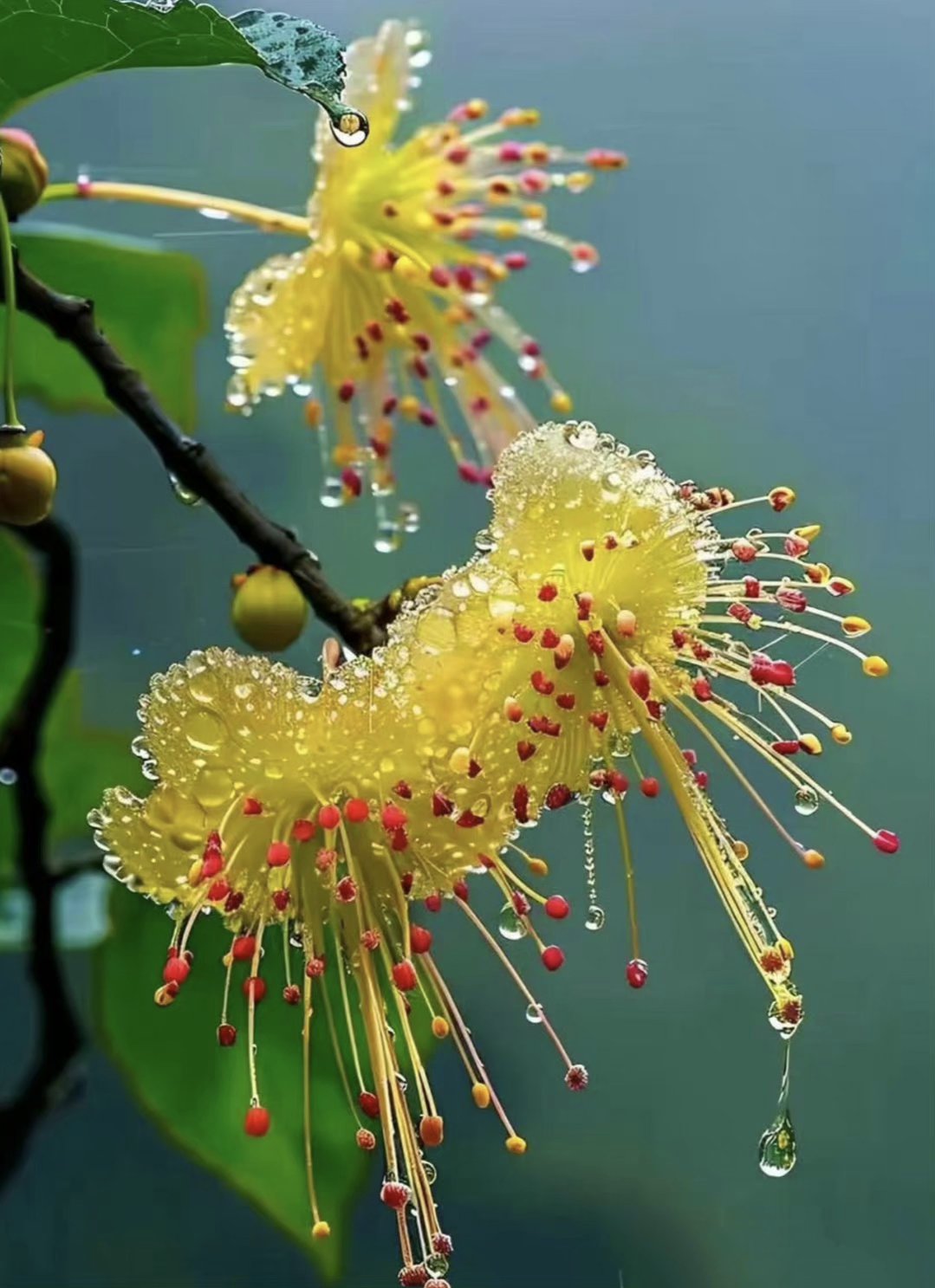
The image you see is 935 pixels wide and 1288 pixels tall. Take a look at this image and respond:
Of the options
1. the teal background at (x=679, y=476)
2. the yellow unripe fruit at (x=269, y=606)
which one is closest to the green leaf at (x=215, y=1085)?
the teal background at (x=679, y=476)

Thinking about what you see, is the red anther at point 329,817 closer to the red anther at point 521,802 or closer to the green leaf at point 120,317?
the red anther at point 521,802

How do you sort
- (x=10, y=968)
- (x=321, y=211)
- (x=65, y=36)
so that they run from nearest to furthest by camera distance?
(x=65, y=36), (x=321, y=211), (x=10, y=968)

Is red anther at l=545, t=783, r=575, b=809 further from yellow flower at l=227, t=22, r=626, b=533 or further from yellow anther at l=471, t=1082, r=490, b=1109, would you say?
yellow flower at l=227, t=22, r=626, b=533

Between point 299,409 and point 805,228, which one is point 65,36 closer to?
point 299,409

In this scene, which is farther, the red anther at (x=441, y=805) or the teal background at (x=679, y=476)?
the teal background at (x=679, y=476)

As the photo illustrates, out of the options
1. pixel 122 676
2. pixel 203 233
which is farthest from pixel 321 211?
pixel 122 676

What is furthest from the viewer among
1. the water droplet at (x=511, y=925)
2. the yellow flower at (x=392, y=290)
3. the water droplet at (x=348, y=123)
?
the yellow flower at (x=392, y=290)

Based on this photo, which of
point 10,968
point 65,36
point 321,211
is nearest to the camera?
point 65,36
